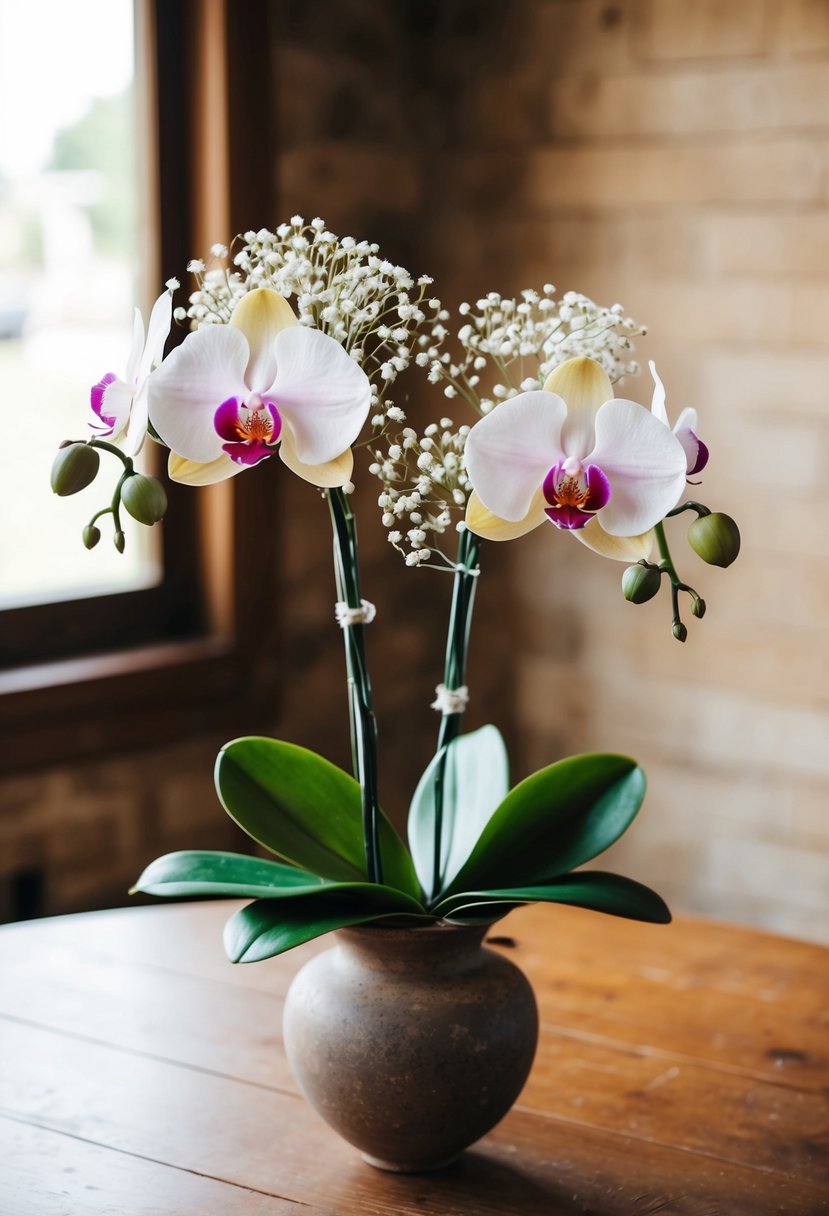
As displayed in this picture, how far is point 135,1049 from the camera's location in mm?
1266

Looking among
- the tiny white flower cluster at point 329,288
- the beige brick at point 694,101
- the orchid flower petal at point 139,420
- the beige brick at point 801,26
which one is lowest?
the orchid flower petal at point 139,420

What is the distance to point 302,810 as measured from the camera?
42.4 inches

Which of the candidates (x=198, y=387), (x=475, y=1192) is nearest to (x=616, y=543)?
(x=198, y=387)

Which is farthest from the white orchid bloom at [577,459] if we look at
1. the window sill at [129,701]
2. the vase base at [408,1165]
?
the window sill at [129,701]

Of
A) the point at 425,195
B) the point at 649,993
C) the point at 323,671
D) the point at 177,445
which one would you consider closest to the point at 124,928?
the point at 649,993

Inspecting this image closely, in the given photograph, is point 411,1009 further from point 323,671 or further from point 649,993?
point 323,671

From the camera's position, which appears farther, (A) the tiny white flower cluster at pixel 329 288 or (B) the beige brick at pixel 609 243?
(B) the beige brick at pixel 609 243

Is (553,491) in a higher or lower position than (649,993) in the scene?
higher

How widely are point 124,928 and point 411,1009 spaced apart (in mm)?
592

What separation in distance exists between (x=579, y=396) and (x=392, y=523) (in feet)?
0.45

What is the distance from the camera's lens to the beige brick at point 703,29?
2475 mm

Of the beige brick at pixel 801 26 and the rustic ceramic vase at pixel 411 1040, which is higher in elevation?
the beige brick at pixel 801 26

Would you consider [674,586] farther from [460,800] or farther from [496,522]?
[460,800]

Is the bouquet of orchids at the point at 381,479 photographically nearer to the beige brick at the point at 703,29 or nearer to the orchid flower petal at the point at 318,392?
the orchid flower petal at the point at 318,392
